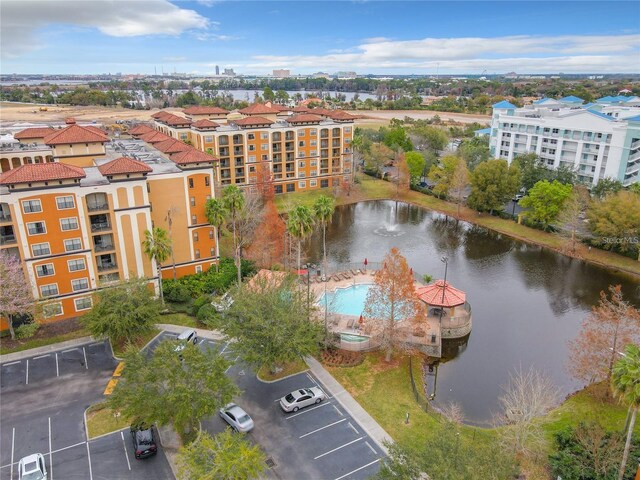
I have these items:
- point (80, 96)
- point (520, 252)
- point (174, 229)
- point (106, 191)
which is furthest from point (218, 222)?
point (80, 96)

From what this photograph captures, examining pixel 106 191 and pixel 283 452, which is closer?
pixel 283 452

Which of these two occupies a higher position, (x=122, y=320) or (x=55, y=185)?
(x=55, y=185)

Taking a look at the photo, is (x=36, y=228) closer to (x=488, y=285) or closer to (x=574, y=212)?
(x=488, y=285)

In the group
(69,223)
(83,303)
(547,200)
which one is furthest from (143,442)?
(547,200)

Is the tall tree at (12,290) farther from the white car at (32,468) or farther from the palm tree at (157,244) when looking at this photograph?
the white car at (32,468)

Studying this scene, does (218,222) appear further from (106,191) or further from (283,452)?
(283,452)

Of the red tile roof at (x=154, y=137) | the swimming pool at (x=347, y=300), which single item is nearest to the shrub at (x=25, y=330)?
the swimming pool at (x=347, y=300)
